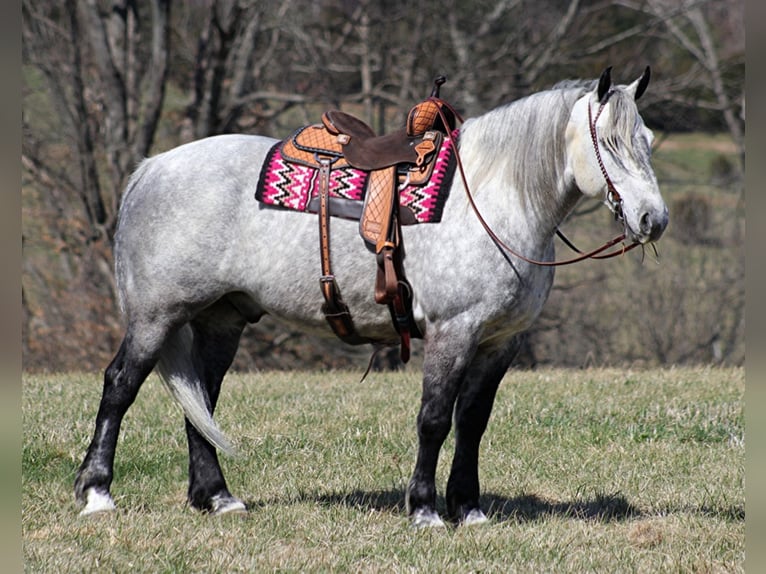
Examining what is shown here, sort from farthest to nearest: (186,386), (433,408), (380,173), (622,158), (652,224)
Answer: (186,386) → (380,173) → (433,408) → (622,158) → (652,224)

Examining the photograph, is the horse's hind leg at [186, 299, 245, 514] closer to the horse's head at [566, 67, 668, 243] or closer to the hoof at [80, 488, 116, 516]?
the hoof at [80, 488, 116, 516]

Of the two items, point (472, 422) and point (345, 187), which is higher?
point (345, 187)

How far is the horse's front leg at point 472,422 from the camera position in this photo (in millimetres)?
4910

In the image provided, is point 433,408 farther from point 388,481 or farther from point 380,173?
point 388,481

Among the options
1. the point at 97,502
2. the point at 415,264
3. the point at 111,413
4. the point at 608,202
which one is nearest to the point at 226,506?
the point at 97,502

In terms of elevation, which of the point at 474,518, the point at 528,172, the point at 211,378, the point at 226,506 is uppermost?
the point at 528,172

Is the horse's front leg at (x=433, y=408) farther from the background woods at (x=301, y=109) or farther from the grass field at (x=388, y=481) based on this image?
the background woods at (x=301, y=109)

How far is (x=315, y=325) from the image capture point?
495 cm

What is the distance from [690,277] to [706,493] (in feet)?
32.9

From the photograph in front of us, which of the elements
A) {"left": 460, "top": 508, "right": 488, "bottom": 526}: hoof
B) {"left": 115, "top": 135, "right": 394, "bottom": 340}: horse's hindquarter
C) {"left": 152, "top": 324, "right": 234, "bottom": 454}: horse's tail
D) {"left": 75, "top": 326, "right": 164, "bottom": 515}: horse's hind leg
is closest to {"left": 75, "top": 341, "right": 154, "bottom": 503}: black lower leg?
{"left": 75, "top": 326, "right": 164, "bottom": 515}: horse's hind leg

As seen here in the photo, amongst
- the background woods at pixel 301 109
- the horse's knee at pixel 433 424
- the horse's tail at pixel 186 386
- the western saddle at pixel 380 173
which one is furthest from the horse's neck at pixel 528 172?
the background woods at pixel 301 109

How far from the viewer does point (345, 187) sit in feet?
15.8

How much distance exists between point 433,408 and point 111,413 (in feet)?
5.37

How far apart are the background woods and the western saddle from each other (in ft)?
29.9
